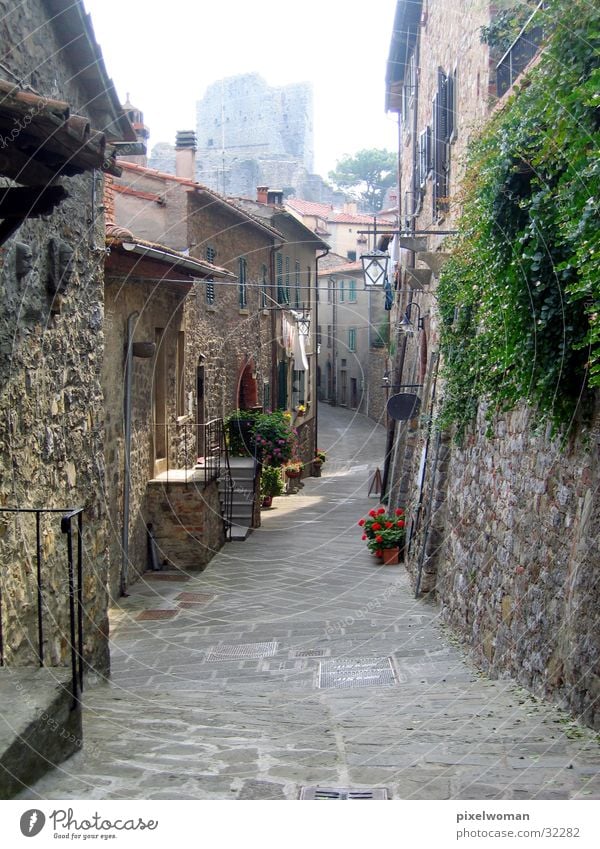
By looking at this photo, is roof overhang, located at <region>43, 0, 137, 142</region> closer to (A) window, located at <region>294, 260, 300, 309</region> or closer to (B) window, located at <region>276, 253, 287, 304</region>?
(B) window, located at <region>276, 253, 287, 304</region>

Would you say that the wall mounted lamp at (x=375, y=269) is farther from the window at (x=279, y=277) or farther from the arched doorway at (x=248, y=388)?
the window at (x=279, y=277)

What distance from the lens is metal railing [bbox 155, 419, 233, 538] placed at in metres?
14.4

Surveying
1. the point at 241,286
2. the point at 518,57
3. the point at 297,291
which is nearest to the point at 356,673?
the point at 518,57

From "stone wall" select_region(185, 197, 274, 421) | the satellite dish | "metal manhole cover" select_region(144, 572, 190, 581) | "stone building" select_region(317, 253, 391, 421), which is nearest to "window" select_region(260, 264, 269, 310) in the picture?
"stone wall" select_region(185, 197, 274, 421)

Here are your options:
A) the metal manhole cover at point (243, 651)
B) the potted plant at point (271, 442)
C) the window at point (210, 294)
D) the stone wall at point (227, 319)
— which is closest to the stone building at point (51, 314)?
the metal manhole cover at point (243, 651)

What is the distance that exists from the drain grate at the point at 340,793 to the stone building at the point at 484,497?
1476 mm

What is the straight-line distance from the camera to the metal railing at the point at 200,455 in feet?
47.3

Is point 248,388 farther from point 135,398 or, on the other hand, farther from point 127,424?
point 127,424

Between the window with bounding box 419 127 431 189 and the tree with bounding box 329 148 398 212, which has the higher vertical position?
the tree with bounding box 329 148 398 212

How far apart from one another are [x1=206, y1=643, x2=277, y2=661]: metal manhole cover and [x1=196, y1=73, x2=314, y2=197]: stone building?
46.2m

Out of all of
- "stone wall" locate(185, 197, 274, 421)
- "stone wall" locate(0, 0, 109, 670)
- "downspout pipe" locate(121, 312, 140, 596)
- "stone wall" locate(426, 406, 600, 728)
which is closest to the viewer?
"stone wall" locate(426, 406, 600, 728)

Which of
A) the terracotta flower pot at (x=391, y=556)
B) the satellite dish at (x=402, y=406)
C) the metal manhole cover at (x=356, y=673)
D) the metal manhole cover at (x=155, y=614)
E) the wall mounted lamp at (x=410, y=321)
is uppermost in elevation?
the wall mounted lamp at (x=410, y=321)

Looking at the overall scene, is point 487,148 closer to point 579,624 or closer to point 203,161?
point 579,624
